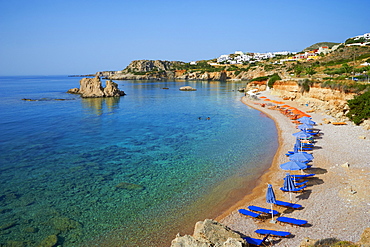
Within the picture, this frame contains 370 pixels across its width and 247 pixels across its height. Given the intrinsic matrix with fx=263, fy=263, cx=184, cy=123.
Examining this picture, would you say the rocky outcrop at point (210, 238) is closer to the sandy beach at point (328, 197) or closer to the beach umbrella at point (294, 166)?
the sandy beach at point (328, 197)

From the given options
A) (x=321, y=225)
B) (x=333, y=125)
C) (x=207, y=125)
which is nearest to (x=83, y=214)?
(x=321, y=225)

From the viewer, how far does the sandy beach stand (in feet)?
32.5

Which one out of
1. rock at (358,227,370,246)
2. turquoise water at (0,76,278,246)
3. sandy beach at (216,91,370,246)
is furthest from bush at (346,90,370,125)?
rock at (358,227,370,246)

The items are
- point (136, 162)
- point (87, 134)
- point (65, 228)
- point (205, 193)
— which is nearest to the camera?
point (65, 228)

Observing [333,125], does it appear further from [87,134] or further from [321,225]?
[87,134]

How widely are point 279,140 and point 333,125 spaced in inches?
271

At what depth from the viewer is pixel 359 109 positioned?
86.5 feet

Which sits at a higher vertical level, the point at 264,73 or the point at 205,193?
the point at 264,73

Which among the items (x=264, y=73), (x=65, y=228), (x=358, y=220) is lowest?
(x=65, y=228)

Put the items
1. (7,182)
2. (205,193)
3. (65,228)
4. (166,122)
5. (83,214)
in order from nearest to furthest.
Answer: (65,228) → (83,214) → (205,193) → (7,182) → (166,122)

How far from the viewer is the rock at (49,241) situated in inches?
396

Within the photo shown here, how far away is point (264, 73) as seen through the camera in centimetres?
11825

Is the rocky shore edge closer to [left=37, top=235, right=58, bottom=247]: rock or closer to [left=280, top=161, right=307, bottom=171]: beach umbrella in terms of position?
[left=280, top=161, right=307, bottom=171]: beach umbrella

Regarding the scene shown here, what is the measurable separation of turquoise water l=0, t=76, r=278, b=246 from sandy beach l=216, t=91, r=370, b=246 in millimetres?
1149
